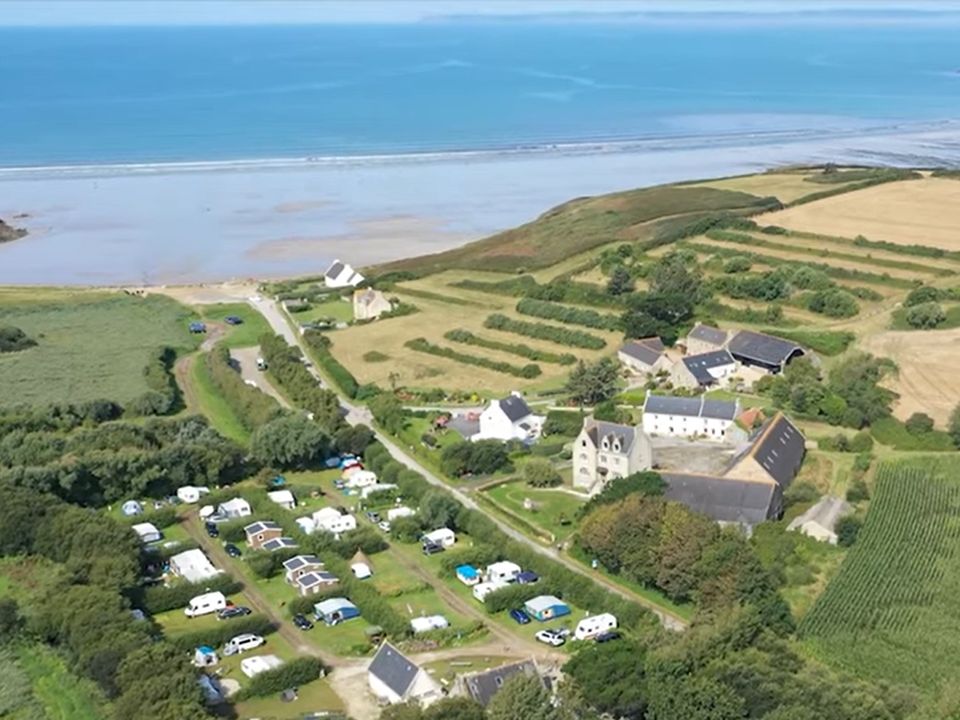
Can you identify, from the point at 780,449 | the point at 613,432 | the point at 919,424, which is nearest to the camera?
the point at 780,449

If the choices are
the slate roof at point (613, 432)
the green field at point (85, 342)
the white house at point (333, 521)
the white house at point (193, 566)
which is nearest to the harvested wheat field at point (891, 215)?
the slate roof at point (613, 432)

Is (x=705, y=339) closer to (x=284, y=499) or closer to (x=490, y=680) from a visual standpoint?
(x=284, y=499)

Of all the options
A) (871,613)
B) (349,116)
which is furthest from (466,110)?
(871,613)

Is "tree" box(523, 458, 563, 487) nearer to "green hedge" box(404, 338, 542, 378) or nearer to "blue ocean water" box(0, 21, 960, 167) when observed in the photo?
"green hedge" box(404, 338, 542, 378)

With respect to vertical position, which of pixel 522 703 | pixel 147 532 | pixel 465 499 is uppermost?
pixel 522 703

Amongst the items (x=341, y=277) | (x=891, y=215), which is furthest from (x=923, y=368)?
(x=341, y=277)
